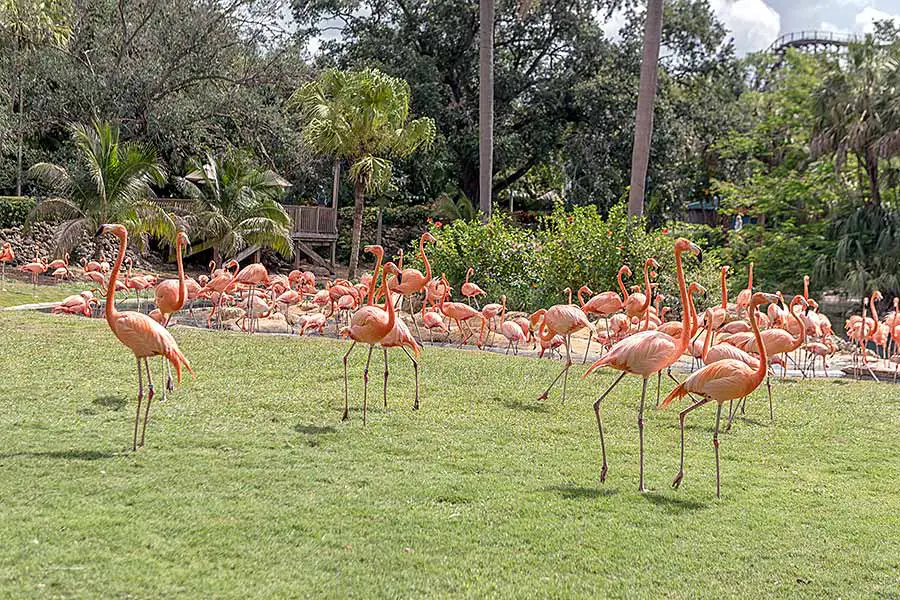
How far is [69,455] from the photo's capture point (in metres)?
5.52

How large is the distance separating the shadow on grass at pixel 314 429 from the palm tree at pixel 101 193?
15.2 m

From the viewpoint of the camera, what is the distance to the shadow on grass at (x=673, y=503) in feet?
16.8

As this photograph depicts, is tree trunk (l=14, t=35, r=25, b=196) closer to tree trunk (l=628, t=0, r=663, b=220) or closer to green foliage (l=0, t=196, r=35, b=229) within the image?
green foliage (l=0, t=196, r=35, b=229)

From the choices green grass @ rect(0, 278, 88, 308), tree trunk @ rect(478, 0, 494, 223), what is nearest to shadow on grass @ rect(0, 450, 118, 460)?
green grass @ rect(0, 278, 88, 308)

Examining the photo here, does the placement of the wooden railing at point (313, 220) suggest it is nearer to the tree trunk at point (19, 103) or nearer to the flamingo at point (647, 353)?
Result: the tree trunk at point (19, 103)

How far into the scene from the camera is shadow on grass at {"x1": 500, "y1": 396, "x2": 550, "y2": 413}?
7910 millimetres

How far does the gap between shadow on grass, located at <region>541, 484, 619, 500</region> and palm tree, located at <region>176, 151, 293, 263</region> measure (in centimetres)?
1777

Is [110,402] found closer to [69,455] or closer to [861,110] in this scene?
[69,455]

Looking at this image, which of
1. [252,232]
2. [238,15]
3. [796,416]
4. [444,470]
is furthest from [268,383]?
[238,15]

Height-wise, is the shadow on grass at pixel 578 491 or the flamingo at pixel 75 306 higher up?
the flamingo at pixel 75 306

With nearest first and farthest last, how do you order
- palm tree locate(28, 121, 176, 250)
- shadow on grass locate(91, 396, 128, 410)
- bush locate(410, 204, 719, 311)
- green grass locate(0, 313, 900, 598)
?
green grass locate(0, 313, 900, 598)
shadow on grass locate(91, 396, 128, 410)
bush locate(410, 204, 719, 311)
palm tree locate(28, 121, 176, 250)

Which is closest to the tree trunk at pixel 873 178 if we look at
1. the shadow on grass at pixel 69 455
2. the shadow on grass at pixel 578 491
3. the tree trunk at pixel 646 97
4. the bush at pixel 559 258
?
the bush at pixel 559 258

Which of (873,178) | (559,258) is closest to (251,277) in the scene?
(559,258)

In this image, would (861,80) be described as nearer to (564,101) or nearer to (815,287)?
(815,287)
